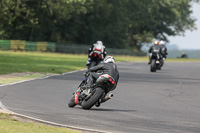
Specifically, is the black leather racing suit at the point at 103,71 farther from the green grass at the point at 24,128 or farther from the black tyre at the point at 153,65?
the black tyre at the point at 153,65

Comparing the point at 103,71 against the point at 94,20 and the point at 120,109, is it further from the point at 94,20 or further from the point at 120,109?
the point at 94,20

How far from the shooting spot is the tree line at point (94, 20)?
187ft

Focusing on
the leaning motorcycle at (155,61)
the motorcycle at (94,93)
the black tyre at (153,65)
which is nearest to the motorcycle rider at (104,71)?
the motorcycle at (94,93)

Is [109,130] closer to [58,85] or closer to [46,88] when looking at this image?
[46,88]

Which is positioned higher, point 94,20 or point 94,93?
point 94,20

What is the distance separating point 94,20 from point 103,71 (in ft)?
196

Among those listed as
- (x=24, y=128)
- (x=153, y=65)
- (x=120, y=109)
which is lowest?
(x=153, y=65)

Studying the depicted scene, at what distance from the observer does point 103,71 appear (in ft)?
40.4

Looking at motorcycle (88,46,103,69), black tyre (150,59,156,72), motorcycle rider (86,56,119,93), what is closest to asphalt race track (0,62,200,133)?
motorcycle rider (86,56,119,93)

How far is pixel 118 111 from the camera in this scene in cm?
1187

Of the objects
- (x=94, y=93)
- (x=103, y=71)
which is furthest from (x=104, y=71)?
(x=94, y=93)

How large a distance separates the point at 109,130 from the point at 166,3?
74971 millimetres

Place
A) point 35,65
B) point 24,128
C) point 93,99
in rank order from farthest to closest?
point 35,65
point 93,99
point 24,128

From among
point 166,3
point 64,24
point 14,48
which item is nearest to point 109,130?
point 14,48
